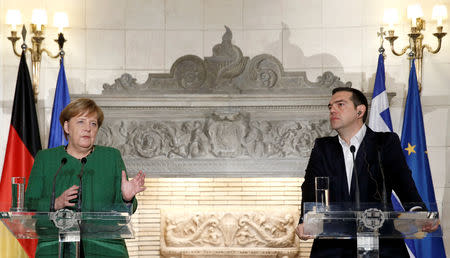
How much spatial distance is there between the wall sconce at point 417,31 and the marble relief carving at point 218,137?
0.91 metres

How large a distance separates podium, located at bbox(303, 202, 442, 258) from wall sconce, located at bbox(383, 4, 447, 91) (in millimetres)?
3159

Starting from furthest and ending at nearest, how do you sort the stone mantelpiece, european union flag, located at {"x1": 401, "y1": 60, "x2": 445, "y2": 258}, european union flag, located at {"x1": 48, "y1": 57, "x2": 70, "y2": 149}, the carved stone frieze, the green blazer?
the carved stone frieze → the stone mantelpiece → european union flag, located at {"x1": 48, "y1": 57, "x2": 70, "y2": 149} → european union flag, located at {"x1": 401, "y1": 60, "x2": 445, "y2": 258} → the green blazer

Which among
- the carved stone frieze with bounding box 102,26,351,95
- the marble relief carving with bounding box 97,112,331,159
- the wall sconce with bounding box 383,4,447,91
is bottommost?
the marble relief carving with bounding box 97,112,331,159

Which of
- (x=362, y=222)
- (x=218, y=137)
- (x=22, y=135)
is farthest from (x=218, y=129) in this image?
(x=362, y=222)

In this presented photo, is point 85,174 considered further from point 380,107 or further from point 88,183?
point 380,107

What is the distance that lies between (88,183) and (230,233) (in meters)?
2.84

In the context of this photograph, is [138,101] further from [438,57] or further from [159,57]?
[438,57]

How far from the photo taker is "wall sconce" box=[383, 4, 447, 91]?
5.80 meters

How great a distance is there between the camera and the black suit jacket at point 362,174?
3.32 meters

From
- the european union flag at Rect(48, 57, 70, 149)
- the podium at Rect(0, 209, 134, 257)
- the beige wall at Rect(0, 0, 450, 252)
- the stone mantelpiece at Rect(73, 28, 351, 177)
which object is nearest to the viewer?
the podium at Rect(0, 209, 134, 257)

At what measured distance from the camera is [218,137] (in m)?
5.91

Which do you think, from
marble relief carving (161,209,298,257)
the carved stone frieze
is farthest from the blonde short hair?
marble relief carving (161,209,298,257)

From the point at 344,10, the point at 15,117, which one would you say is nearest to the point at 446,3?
the point at 344,10

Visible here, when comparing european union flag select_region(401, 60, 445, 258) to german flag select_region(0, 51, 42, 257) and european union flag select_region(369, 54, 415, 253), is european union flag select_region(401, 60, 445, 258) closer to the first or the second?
european union flag select_region(369, 54, 415, 253)
